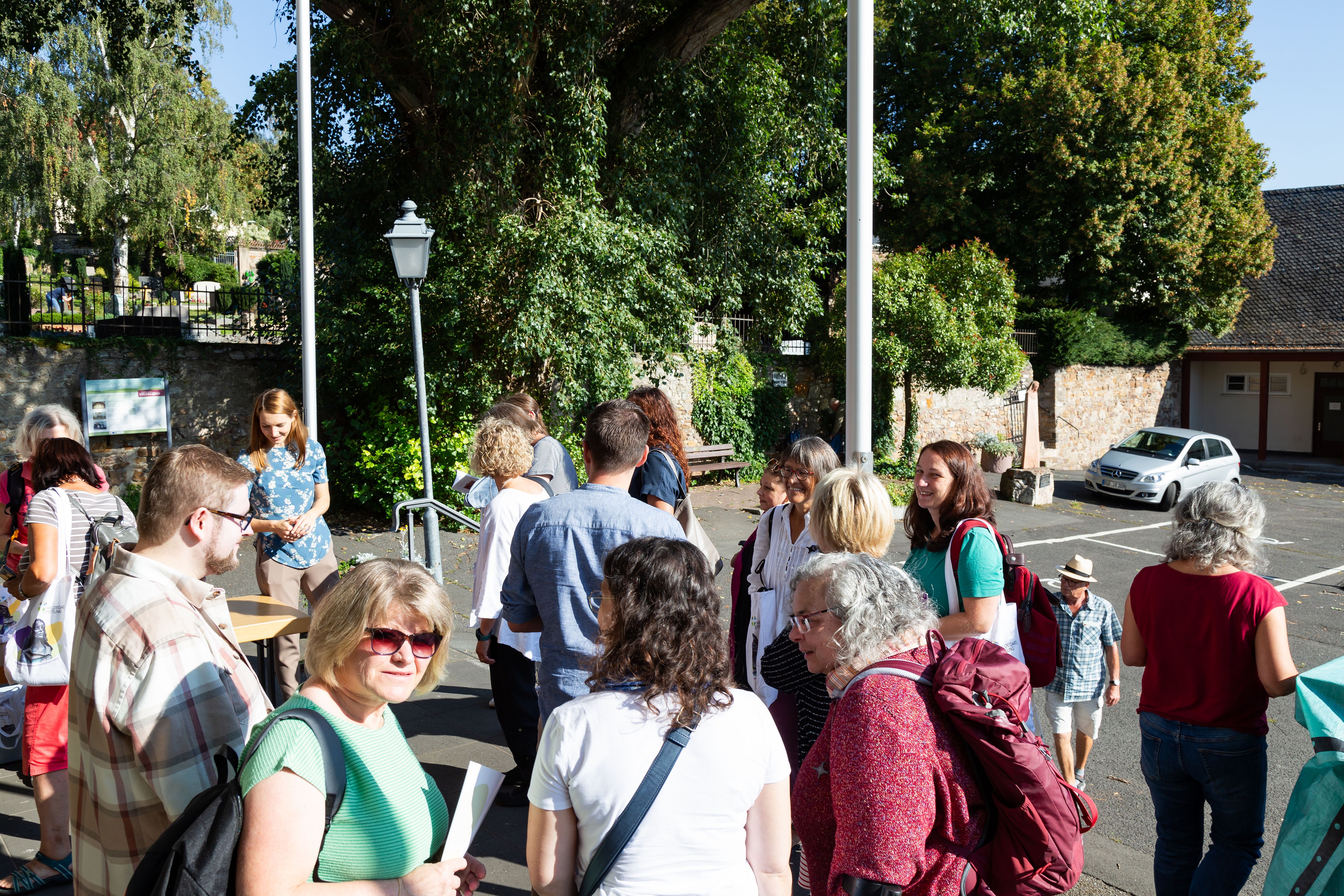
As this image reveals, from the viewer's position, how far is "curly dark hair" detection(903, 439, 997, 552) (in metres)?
3.51

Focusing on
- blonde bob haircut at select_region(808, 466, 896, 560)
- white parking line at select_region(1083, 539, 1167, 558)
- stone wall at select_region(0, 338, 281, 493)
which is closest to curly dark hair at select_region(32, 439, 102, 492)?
blonde bob haircut at select_region(808, 466, 896, 560)

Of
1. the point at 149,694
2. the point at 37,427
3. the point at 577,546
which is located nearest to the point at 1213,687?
the point at 577,546

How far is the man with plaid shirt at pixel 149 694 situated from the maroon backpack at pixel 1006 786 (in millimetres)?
1499

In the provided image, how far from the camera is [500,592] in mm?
4270

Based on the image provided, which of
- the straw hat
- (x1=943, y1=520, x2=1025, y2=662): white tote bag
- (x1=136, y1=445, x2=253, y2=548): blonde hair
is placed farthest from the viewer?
the straw hat

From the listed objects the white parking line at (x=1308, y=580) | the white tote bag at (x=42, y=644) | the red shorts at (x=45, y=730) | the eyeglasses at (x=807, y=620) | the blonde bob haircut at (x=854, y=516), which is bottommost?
the white parking line at (x=1308, y=580)

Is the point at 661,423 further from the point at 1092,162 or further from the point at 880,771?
the point at 1092,162

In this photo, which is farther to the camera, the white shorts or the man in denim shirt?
the white shorts

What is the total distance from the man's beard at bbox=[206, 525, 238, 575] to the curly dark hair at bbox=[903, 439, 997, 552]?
235cm

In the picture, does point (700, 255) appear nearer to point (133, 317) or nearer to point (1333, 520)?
point (133, 317)

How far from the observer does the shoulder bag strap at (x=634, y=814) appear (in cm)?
188

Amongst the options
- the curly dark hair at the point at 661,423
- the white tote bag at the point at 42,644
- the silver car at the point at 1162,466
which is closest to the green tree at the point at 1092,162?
the silver car at the point at 1162,466

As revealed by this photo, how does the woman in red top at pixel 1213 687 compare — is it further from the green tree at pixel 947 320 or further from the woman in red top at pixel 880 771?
the green tree at pixel 947 320

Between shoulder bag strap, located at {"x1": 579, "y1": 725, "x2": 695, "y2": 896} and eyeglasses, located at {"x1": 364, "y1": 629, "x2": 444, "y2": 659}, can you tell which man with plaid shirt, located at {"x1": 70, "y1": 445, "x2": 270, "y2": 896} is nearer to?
eyeglasses, located at {"x1": 364, "y1": 629, "x2": 444, "y2": 659}
